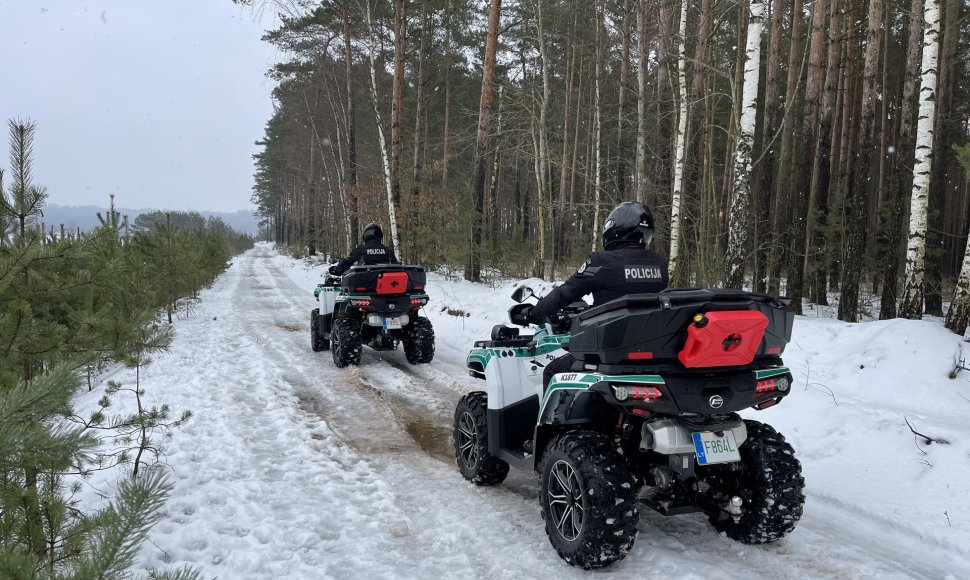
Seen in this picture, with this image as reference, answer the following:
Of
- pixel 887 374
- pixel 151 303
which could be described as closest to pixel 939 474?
pixel 887 374

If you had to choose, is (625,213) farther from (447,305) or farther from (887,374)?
(447,305)

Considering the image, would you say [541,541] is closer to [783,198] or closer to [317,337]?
[317,337]

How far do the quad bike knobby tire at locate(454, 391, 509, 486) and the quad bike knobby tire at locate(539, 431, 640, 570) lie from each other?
0.92 m

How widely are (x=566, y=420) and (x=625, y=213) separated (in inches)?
53.2

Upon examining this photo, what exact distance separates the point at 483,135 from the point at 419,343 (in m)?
8.69

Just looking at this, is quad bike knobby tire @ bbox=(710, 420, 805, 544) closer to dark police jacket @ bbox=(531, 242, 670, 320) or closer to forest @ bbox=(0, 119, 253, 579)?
dark police jacket @ bbox=(531, 242, 670, 320)

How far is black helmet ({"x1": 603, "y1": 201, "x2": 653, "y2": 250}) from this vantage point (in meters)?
3.61

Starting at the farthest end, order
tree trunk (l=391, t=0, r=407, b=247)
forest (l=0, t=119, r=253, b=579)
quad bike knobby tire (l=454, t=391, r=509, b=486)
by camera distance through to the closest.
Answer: tree trunk (l=391, t=0, r=407, b=247)
quad bike knobby tire (l=454, t=391, r=509, b=486)
forest (l=0, t=119, r=253, b=579)

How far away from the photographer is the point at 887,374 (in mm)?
6008

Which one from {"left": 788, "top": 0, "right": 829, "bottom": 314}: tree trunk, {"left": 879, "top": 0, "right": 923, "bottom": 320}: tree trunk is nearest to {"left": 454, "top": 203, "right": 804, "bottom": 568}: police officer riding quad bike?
{"left": 879, "top": 0, "right": 923, "bottom": 320}: tree trunk

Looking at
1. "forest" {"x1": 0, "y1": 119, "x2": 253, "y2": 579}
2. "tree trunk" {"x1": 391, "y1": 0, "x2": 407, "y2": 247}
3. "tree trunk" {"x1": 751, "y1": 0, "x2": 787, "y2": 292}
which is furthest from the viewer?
"tree trunk" {"x1": 391, "y1": 0, "x2": 407, "y2": 247}

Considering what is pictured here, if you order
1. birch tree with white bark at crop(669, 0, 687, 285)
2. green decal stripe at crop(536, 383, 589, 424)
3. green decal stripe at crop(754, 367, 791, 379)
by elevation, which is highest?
birch tree with white bark at crop(669, 0, 687, 285)

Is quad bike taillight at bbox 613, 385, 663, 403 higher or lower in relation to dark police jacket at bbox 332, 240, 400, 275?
lower

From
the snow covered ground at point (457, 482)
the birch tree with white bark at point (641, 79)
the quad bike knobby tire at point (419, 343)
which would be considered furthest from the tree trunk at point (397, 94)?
the snow covered ground at point (457, 482)
